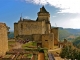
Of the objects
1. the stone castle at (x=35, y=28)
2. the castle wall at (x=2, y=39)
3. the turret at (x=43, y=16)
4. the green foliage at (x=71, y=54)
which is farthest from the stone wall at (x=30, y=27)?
the castle wall at (x=2, y=39)

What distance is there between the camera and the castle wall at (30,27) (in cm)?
3419

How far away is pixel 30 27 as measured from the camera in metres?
34.2

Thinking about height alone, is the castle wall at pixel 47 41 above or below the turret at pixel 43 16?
below

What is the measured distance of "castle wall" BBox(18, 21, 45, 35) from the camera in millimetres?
34188

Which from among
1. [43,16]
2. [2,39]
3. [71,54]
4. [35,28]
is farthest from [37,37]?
[2,39]

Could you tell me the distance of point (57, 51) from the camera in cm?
2772

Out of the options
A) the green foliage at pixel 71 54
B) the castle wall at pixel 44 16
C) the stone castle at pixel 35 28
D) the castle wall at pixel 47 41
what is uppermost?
the castle wall at pixel 44 16

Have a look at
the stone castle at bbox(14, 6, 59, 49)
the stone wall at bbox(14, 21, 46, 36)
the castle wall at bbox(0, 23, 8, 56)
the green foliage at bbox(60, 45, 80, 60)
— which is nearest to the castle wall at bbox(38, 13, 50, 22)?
the stone castle at bbox(14, 6, 59, 49)

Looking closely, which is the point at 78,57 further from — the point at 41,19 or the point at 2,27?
the point at 41,19

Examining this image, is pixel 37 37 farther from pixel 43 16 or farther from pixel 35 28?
pixel 43 16

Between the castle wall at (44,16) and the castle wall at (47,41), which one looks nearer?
the castle wall at (47,41)

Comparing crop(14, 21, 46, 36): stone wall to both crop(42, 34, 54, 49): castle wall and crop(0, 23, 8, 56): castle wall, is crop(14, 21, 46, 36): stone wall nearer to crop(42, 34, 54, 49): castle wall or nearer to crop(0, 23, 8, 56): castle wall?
crop(42, 34, 54, 49): castle wall

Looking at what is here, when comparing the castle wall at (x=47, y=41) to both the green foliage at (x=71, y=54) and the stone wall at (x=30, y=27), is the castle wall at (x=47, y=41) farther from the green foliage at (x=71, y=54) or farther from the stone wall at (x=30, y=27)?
the stone wall at (x=30, y=27)

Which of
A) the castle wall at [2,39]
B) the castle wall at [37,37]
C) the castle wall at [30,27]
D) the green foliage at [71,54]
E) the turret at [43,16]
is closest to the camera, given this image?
the castle wall at [2,39]
